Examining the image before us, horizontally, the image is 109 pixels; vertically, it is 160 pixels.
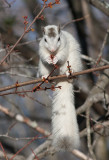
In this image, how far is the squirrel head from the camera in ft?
10.8

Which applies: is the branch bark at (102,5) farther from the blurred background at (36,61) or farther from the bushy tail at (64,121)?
the bushy tail at (64,121)

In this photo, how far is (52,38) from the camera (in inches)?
133

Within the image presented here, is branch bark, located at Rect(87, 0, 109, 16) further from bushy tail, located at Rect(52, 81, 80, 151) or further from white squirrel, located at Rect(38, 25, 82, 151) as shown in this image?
bushy tail, located at Rect(52, 81, 80, 151)

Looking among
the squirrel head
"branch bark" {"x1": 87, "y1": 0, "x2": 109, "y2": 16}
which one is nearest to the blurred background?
"branch bark" {"x1": 87, "y1": 0, "x2": 109, "y2": 16}

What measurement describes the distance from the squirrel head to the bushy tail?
68cm

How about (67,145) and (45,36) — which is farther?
(45,36)

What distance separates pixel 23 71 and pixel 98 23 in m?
3.83

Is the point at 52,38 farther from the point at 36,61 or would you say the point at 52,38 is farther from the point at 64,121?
the point at 36,61

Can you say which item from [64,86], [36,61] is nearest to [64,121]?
[64,86]

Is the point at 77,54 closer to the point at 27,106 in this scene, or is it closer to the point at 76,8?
the point at 76,8

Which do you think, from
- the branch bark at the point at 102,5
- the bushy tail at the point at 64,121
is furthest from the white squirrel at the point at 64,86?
the branch bark at the point at 102,5

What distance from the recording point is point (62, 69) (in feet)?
12.3

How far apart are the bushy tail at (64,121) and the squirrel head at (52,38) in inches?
26.7

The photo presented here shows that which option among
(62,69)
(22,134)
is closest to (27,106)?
(22,134)
